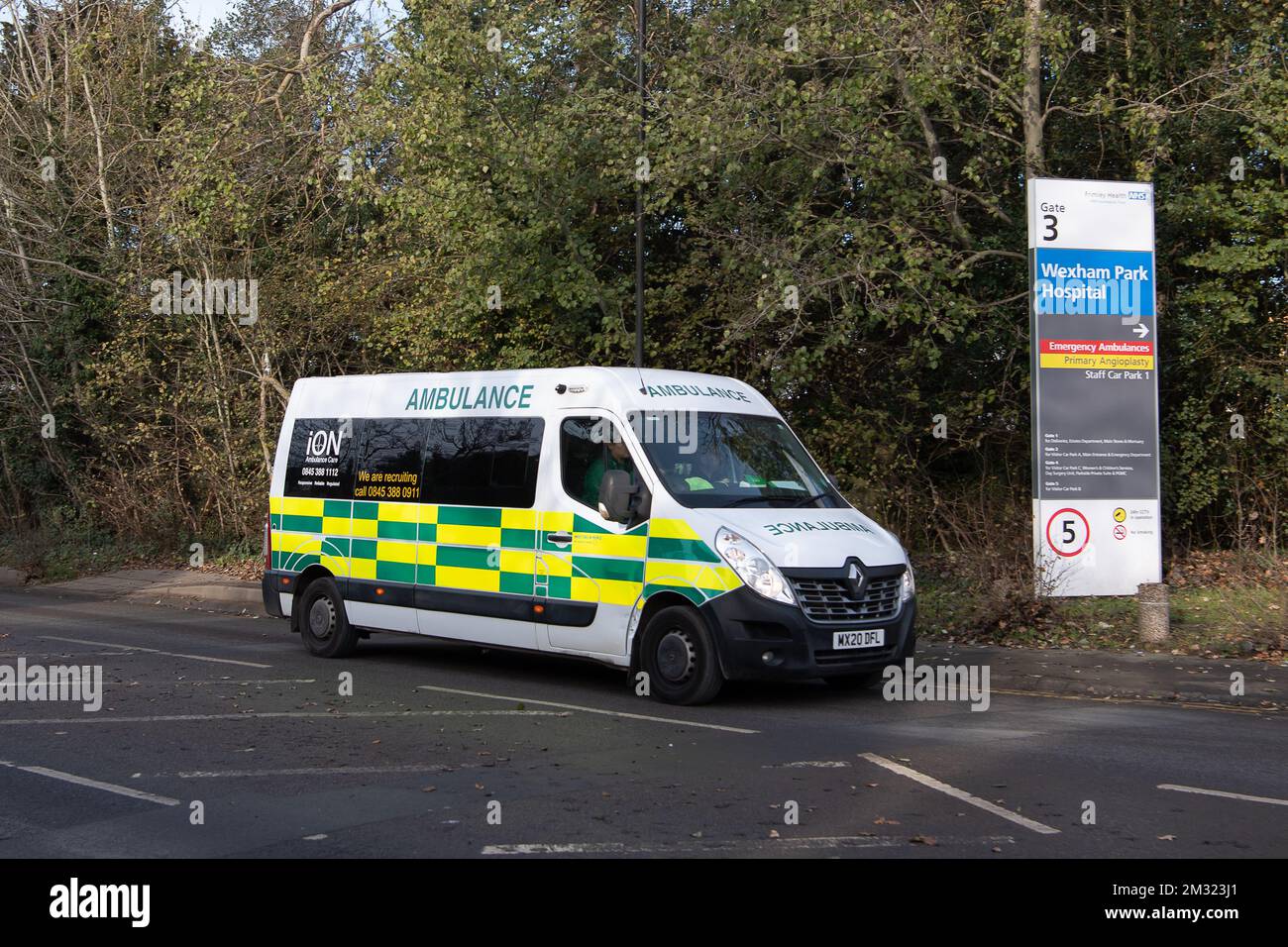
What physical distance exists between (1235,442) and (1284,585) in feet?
14.1

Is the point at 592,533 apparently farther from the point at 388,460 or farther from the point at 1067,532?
→ the point at 1067,532

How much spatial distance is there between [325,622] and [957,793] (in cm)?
769

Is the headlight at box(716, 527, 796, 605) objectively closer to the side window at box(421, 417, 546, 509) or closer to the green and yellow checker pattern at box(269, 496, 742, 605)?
the green and yellow checker pattern at box(269, 496, 742, 605)

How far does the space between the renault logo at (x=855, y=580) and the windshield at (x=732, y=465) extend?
0.82 meters

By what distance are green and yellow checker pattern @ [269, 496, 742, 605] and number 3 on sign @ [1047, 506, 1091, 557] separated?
19.1 ft

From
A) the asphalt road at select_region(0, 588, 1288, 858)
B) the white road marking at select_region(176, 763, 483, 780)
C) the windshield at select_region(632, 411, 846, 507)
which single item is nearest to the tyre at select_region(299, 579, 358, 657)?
the asphalt road at select_region(0, 588, 1288, 858)

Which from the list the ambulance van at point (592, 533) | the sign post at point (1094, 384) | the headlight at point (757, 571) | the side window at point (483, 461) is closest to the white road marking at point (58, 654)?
the ambulance van at point (592, 533)

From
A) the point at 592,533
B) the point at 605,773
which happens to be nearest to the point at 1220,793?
the point at 605,773

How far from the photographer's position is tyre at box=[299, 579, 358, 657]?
12.9 meters

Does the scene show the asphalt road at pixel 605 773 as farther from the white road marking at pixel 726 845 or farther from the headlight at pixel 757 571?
the headlight at pixel 757 571

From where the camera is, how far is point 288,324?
2458cm

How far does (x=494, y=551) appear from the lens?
11328 millimetres

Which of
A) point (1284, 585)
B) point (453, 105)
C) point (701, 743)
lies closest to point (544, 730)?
point (701, 743)

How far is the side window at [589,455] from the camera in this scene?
10.6 meters
